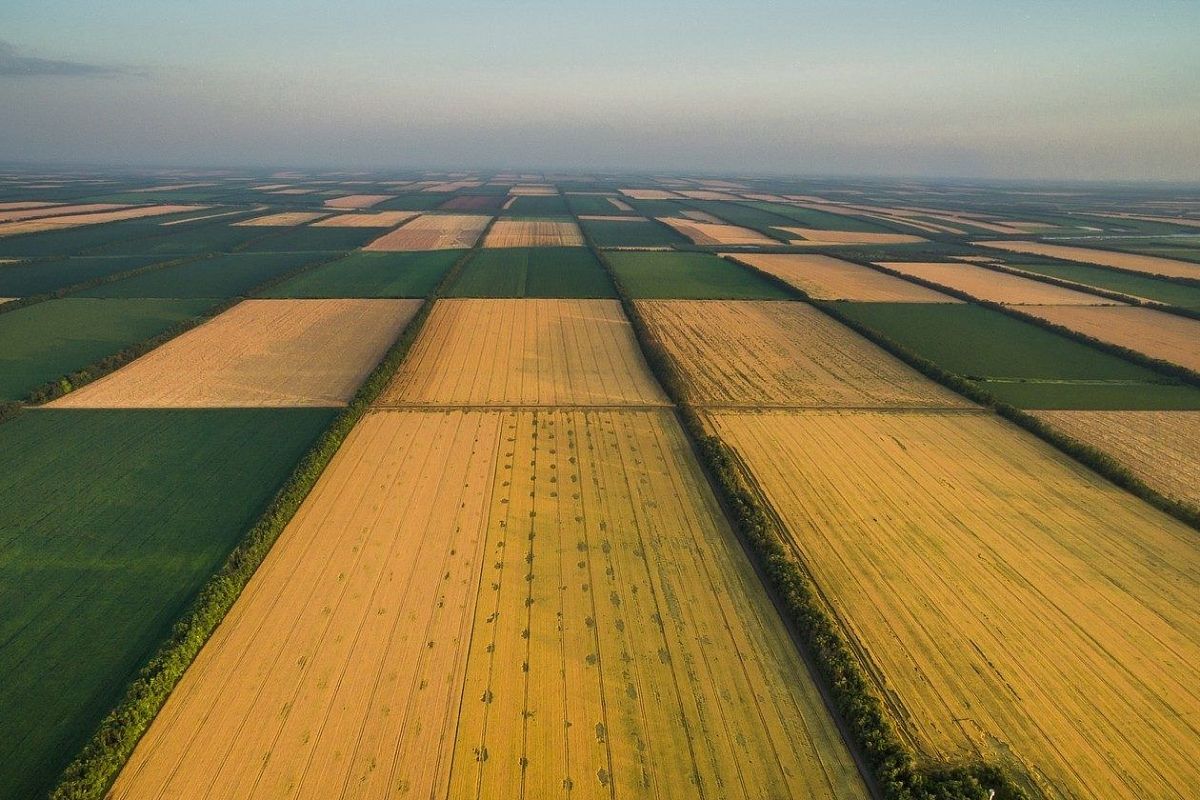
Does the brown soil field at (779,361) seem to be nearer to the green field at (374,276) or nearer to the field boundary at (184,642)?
the field boundary at (184,642)

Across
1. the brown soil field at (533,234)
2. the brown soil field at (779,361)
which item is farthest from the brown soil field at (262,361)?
the brown soil field at (533,234)

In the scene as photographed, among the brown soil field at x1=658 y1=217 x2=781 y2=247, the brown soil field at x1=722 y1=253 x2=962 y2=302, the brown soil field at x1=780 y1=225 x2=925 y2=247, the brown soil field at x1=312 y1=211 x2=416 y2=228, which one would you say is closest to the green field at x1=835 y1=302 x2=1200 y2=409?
the brown soil field at x1=722 y1=253 x2=962 y2=302

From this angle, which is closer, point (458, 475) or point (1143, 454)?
point (458, 475)

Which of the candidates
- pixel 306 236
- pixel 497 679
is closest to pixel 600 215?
pixel 306 236

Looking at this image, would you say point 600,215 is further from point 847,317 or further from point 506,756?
point 506,756

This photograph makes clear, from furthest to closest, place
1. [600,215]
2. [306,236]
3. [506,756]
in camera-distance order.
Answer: [600,215] < [306,236] < [506,756]

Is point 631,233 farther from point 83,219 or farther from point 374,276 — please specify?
point 83,219

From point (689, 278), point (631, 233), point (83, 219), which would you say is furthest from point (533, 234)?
point (83, 219)

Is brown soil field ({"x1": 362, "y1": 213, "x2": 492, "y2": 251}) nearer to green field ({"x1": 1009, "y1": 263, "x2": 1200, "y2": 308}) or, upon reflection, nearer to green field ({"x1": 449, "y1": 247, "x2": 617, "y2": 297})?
green field ({"x1": 449, "y1": 247, "x2": 617, "y2": 297})
